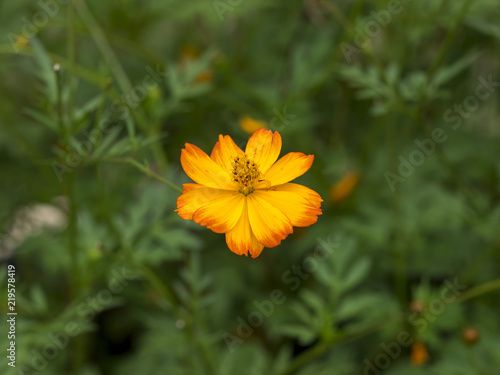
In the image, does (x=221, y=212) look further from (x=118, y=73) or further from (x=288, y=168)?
(x=118, y=73)

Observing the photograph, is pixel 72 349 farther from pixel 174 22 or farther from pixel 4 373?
pixel 174 22

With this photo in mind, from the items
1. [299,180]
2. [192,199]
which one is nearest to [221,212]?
[192,199]

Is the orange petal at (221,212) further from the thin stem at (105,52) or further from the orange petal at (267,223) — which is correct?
the thin stem at (105,52)

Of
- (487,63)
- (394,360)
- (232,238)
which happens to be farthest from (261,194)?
(487,63)

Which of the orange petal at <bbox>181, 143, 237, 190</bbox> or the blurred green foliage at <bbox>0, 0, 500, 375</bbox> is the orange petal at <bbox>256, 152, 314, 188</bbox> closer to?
the orange petal at <bbox>181, 143, 237, 190</bbox>

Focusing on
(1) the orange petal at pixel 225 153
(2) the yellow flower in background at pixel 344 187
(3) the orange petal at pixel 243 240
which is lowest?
(3) the orange petal at pixel 243 240

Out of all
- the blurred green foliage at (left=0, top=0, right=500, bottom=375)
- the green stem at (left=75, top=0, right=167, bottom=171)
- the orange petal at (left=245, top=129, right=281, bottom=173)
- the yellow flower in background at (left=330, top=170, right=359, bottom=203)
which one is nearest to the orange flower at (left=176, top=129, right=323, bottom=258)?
the orange petal at (left=245, top=129, right=281, bottom=173)

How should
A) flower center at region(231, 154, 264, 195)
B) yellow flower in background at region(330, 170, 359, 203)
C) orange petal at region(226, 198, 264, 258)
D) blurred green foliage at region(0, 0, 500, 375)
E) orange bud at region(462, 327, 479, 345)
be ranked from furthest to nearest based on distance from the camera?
1. yellow flower in background at region(330, 170, 359, 203)
2. blurred green foliage at region(0, 0, 500, 375)
3. orange bud at region(462, 327, 479, 345)
4. flower center at region(231, 154, 264, 195)
5. orange petal at region(226, 198, 264, 258)

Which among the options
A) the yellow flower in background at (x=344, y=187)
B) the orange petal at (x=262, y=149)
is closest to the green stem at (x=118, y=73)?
the yellow flower in background at (x=344, y=187)
